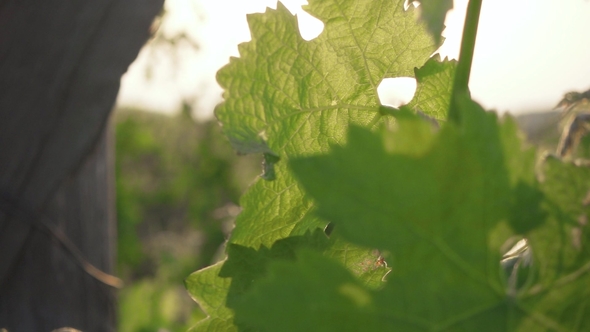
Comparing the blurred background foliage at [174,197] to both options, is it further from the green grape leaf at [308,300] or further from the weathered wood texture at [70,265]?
the green grape leaf at [308,300]

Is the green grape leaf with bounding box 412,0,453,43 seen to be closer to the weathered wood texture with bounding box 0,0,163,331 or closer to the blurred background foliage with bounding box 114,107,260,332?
the weathered wood texture with bounding box 0,0,163,331

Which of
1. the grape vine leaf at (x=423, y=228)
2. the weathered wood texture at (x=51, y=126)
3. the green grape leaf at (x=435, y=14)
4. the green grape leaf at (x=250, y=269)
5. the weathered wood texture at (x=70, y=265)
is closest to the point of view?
the grape vine leaf at (x=423, y=228)

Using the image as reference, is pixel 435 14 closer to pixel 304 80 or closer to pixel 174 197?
pixel 304 80

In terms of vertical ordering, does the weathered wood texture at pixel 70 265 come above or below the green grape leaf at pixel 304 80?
below

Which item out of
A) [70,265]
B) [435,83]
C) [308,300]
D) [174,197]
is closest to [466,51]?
[435,83]

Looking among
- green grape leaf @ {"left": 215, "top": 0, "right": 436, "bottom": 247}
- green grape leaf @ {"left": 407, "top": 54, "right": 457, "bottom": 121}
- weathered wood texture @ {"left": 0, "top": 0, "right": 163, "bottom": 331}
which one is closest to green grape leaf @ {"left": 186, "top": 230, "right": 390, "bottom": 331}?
green grape leaf @ {"left": 215, "top": 0, "right": 436, "bottom": 247}

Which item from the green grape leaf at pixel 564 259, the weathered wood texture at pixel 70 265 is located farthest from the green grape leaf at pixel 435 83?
the weathered wood texture at pixel 70 265

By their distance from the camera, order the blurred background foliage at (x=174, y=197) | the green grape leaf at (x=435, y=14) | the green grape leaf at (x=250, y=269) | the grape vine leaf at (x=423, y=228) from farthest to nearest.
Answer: the blurred background foliage at (x=174, y=197), the green grape leaf at (x=250, y=269), the green grape leaf at (x=435, y=14), the grape vine leaf at (x=423, y=228)
